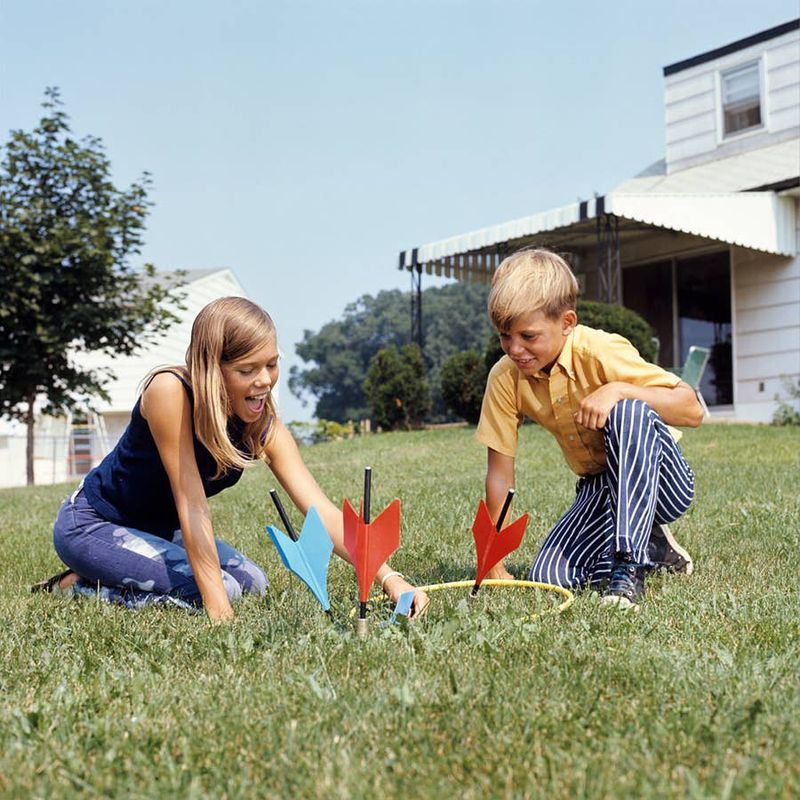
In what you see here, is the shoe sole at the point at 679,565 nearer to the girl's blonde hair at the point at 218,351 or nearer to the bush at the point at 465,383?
the girl's blonde hair at the point at 218,351

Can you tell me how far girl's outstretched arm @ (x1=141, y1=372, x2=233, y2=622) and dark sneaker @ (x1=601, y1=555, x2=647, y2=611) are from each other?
1.27 metres

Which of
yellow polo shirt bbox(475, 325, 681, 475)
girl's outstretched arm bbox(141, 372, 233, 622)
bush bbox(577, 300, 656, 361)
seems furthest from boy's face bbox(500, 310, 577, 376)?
bush bbox(577, 300, 656, 361)

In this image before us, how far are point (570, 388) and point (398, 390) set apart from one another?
12.1 m

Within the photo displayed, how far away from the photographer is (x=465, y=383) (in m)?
14.7

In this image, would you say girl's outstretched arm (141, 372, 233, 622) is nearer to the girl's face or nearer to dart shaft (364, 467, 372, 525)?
the girl's face

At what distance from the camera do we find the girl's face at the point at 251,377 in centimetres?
303

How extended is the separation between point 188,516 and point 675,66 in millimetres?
16346

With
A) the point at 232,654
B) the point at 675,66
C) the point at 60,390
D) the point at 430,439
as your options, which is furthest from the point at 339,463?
the point at 675,66

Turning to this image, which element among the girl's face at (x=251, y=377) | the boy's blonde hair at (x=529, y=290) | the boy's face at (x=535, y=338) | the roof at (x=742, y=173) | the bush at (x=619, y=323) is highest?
the roof at (x=742, y=173)

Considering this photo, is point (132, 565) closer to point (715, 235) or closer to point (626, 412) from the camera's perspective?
point (626, 412)

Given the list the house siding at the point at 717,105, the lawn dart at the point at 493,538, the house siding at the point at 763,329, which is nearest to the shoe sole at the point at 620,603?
the lawn dart at the point at 493,538

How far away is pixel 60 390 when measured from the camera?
527 inches

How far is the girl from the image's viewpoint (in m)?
3.04

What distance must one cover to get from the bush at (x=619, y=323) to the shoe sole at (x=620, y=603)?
928cm
